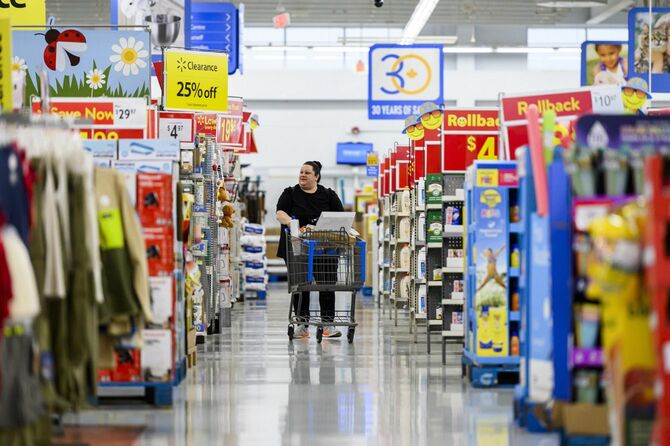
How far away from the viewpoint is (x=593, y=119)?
5.34 metres

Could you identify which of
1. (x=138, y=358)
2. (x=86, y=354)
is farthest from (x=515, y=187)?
(x=86, y=354)

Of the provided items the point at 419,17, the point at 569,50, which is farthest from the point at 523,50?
the point at 419,17

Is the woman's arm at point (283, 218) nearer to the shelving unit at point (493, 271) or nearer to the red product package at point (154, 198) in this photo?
the shelving unit at point (493, 271)

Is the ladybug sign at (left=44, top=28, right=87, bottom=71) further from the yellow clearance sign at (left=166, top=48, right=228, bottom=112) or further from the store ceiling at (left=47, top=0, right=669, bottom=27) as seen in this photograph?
the store ceiling at (left=47, top=0, right=669, bottom=27)

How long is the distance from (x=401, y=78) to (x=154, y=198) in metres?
11.7

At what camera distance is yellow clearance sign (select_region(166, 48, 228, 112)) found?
11703 mm

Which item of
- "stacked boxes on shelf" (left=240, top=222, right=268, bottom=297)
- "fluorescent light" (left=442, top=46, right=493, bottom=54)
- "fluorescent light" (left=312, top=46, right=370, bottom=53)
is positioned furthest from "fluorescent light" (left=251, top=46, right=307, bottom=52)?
"stacked boxes on shelf" (left=240, top=222, right=268, bottom=297)

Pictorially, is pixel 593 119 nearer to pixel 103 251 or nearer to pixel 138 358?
pixel 103 251

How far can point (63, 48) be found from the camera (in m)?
10.0

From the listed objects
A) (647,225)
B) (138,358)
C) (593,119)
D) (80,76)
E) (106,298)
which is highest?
(80,76)

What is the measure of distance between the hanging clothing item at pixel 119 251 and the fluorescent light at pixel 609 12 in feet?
67.2

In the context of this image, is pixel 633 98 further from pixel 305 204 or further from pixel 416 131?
pixel 305 204

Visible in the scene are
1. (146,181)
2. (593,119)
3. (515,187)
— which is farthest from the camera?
(515,187)

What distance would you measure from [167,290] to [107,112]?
2283 mm
